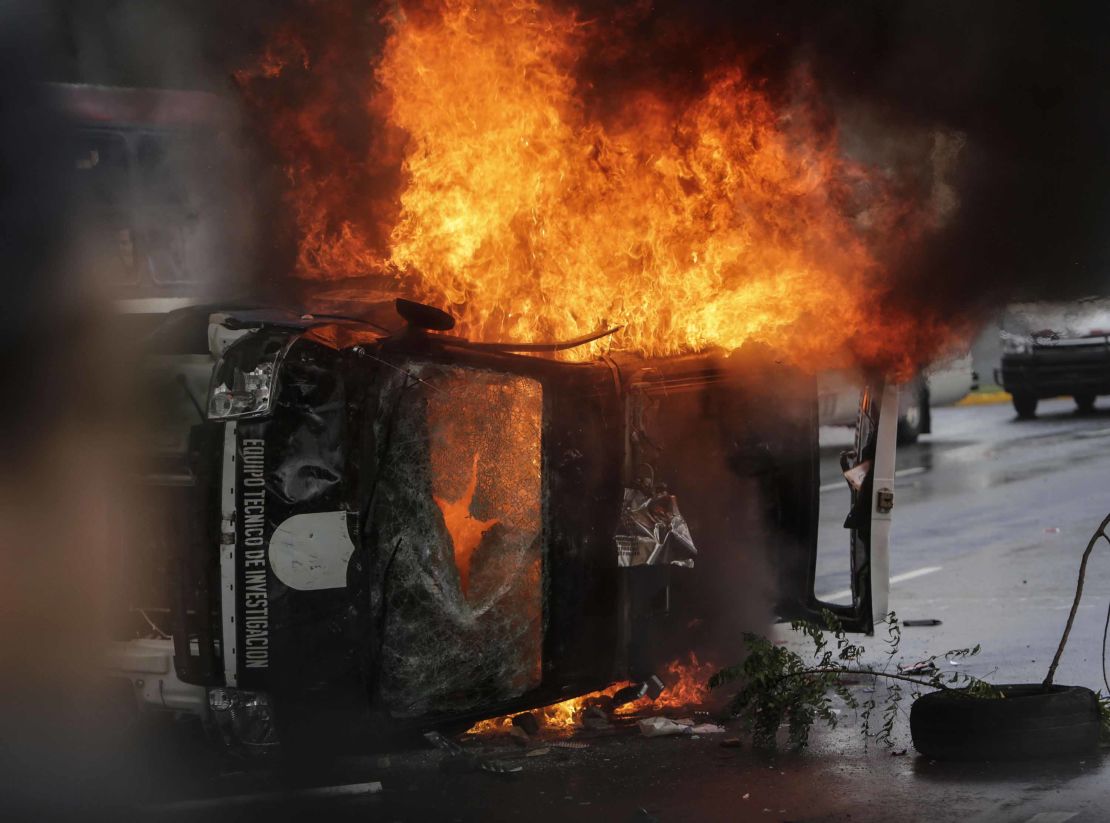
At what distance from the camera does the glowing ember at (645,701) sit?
6.84 metres

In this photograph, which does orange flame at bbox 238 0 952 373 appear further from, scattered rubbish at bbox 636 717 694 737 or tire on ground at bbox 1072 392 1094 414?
tire on ground at bbox 1072 392 1094 414

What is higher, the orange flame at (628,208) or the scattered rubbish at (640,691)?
the orange flame at (628,208)

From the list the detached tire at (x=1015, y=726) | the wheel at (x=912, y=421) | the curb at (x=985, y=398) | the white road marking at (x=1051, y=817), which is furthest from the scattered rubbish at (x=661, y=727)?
the curb at (x=985, y=398)

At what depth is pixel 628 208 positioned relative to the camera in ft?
26.1

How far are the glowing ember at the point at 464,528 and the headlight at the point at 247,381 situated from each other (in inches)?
32.2

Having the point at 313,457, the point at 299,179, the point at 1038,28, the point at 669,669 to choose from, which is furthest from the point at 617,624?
the point at 299,179

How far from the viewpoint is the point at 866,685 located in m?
7.77

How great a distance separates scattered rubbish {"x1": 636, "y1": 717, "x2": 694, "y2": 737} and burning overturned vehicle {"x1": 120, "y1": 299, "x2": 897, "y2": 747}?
15.5 inches

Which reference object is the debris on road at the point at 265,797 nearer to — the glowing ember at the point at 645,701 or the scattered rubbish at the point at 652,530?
the glowing ember at the point at 645,701

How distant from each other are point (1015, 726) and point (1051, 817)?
0.74 m

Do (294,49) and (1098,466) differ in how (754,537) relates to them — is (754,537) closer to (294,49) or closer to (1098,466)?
(294,49)

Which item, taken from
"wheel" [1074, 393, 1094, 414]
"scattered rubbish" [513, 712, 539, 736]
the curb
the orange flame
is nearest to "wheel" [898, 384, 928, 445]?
"wheel" [1074, 393, 1094, 414]

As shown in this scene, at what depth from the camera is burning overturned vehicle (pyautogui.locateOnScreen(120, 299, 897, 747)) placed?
5.35 meters

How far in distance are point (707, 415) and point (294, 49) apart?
5003mm
